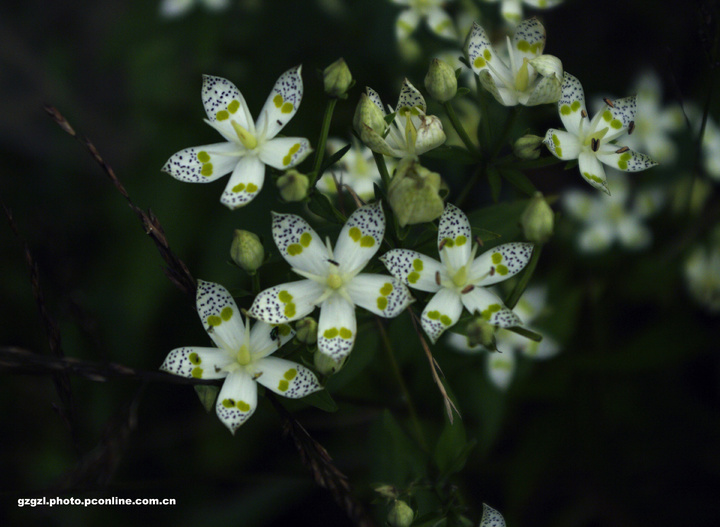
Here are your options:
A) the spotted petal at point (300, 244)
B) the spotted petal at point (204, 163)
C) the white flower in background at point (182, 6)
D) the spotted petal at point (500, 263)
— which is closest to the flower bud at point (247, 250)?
the spotted petal at point (300, 244)

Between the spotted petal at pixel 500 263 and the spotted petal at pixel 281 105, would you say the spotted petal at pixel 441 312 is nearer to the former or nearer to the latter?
the spotted petal at pixel 500 263

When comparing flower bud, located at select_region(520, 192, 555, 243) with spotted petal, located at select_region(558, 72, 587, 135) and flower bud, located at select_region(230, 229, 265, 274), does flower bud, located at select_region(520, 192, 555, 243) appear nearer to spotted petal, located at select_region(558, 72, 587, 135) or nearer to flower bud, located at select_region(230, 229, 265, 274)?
spotted petal, located at select_region(558, 72, 587, 135)

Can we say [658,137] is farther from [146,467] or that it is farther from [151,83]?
[146,467]

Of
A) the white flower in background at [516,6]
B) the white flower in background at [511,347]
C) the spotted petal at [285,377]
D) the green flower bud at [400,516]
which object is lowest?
the white flower in background at [511,347]

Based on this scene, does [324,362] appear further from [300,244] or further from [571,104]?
[571,104]

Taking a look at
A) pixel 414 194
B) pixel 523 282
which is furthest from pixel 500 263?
pixel 414 194

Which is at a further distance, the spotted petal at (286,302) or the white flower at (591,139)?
the white flower at (591,139)
